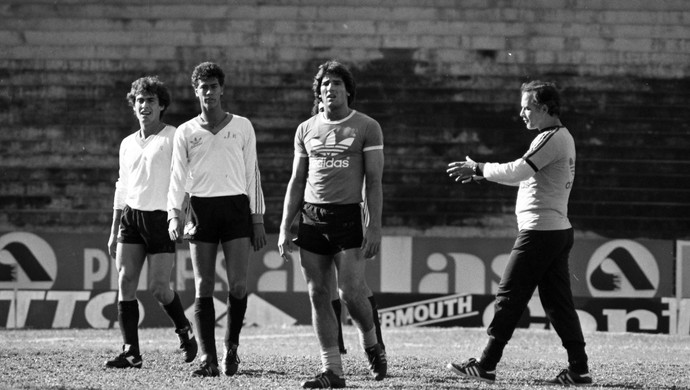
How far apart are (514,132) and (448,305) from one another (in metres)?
2.36

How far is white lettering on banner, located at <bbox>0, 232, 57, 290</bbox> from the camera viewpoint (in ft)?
46.7

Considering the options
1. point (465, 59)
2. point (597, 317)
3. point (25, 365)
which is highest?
point (465, 59)

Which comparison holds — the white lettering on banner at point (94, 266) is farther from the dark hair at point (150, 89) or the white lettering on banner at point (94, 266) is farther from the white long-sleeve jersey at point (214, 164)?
the white long-sleeve jersey at point (214, 164)

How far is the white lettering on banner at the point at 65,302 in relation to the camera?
1428 cm

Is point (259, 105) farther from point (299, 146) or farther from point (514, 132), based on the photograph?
point (299, 146)

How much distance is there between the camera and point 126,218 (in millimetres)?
7906

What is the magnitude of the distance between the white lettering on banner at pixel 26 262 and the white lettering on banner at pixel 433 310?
422cm

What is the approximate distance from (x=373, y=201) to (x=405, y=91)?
26.2ft

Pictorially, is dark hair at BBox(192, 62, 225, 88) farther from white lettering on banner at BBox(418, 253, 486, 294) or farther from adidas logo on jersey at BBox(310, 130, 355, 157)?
white lettering on banner at BBox(418, 253, 486, 294)

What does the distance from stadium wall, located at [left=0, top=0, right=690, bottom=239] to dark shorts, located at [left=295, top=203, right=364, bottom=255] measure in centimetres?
769

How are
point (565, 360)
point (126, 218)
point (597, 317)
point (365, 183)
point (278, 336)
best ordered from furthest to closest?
point (597, 317), point (278, 336), point (565, 360), point (126, 218), point (365, 183)

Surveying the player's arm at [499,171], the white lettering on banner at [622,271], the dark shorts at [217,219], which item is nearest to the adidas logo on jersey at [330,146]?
the player's arm at [499,171]

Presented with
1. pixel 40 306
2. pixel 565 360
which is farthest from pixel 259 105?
pixel 565 360

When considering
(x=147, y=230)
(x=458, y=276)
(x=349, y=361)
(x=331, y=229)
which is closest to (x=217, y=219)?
(x=147, y=230)
